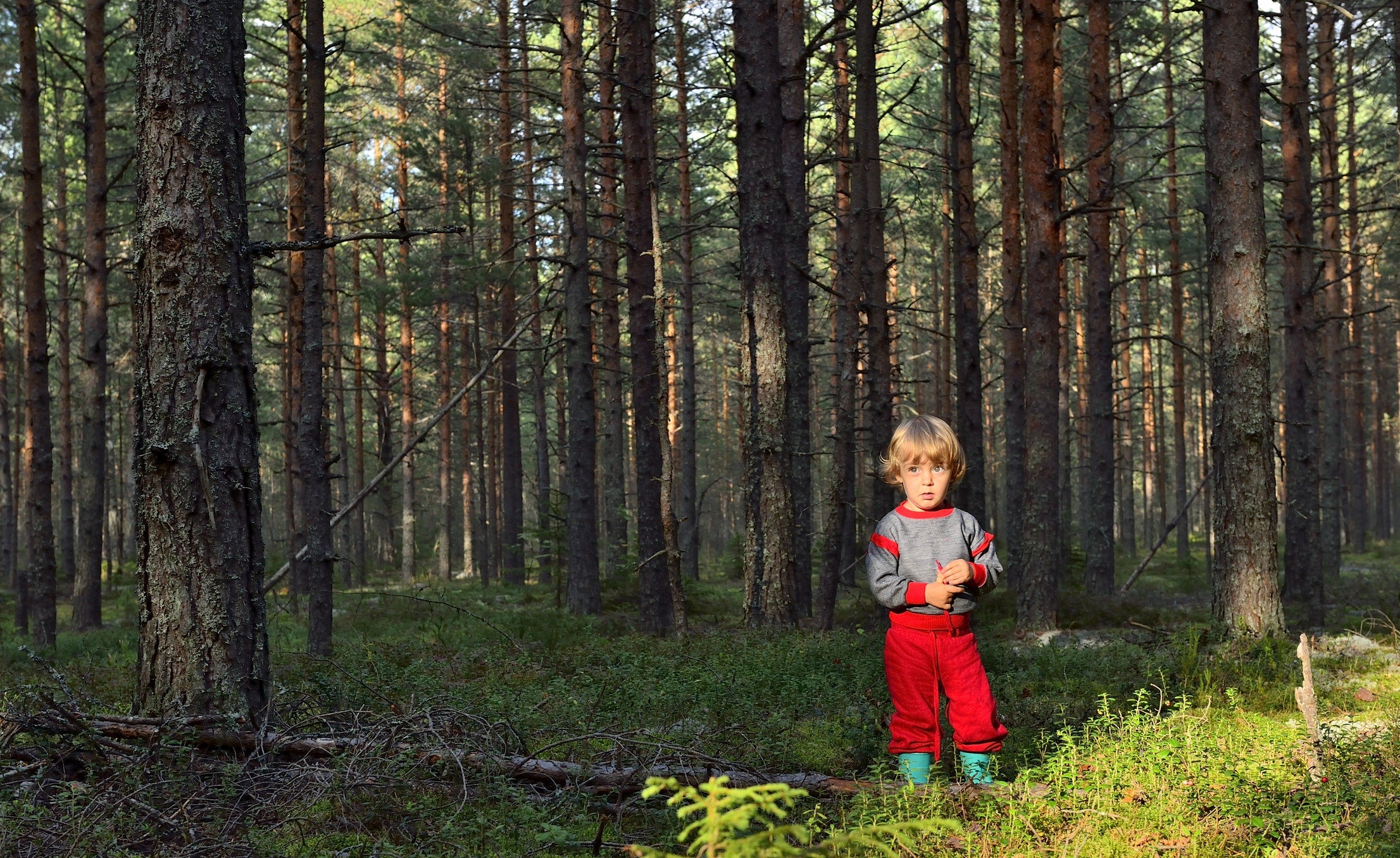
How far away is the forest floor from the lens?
3.56 m

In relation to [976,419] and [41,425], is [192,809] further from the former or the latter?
[976,419]

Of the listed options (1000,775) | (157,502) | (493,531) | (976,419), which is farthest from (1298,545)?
(493,531)

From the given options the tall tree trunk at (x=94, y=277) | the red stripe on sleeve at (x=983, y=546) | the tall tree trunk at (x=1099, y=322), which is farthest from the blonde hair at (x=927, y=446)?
the tall tree trunk at (x=94, y=277)

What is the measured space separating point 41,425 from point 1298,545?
1730cm

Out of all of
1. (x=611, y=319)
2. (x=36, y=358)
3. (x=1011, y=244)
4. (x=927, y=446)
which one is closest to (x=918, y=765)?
(x=927, y=446)

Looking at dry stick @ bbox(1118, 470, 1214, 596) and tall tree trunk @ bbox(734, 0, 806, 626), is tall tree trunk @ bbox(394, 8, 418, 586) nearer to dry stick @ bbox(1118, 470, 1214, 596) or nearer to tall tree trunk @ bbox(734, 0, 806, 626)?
tall tree trunk @ bbox(734, 0, 806, 626)

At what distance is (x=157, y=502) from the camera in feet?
→ 15.9

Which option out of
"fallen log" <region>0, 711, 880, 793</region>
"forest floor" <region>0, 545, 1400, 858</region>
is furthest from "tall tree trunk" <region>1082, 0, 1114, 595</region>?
"fallen log" <region>0, 711, 880, 793</region>

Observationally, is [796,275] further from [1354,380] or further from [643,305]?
[1354,380]

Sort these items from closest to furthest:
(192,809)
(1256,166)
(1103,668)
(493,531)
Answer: (192,809), (1103,668), (1256,166), (493,531)

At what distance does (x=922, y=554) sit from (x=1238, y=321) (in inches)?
229

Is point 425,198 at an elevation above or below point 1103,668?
above

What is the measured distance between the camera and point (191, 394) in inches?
192

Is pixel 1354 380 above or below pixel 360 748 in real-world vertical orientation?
above
